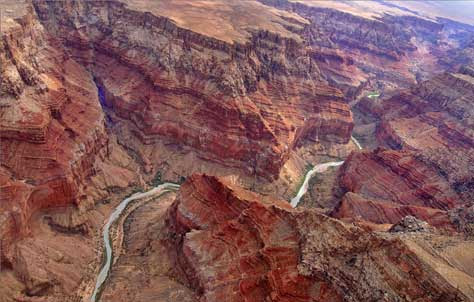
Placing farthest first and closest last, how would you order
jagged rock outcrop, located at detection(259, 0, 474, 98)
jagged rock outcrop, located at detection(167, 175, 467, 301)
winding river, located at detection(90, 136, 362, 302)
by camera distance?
jagged rock outcrop, located at detection(259, 0, 474, 98)
winding river, located at detection(90, 136, 362, 302)
jagged rock outcrop, located at detection(167, 175, 467, 301)

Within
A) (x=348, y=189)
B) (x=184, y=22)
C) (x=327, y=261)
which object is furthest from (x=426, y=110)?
(x=327, y=261)

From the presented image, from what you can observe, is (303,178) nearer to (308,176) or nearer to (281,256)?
(308,176)

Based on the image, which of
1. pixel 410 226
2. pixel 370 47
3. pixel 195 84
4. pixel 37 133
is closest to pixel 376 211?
pixel 410 226

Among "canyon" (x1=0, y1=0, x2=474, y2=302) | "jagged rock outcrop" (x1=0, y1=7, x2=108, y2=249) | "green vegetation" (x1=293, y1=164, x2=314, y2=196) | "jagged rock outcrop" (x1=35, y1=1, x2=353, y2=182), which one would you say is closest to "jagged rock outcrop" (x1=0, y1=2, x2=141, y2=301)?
"jagged rock outcrop" (x1=0, y1=7, x2=108, y2=249)

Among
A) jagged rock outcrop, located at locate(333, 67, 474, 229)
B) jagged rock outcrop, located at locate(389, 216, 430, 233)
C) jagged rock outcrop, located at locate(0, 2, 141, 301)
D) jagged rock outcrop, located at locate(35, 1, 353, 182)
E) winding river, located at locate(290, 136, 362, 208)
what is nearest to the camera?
jagged rock outcrop, located at locate(389, 216, 430, 233)

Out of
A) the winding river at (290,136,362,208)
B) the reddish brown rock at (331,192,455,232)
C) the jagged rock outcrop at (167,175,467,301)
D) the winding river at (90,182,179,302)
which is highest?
the jagged rock outcrop at (167,175,467,301)

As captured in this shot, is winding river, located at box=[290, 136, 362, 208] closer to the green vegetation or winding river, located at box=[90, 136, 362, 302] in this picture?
winding river, located at box=[90, 136, 362, 302]

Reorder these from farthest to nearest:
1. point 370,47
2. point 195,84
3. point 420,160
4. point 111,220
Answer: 1. point 370,47
2. point 195,84
3. point 420,160
4. point 111,220
